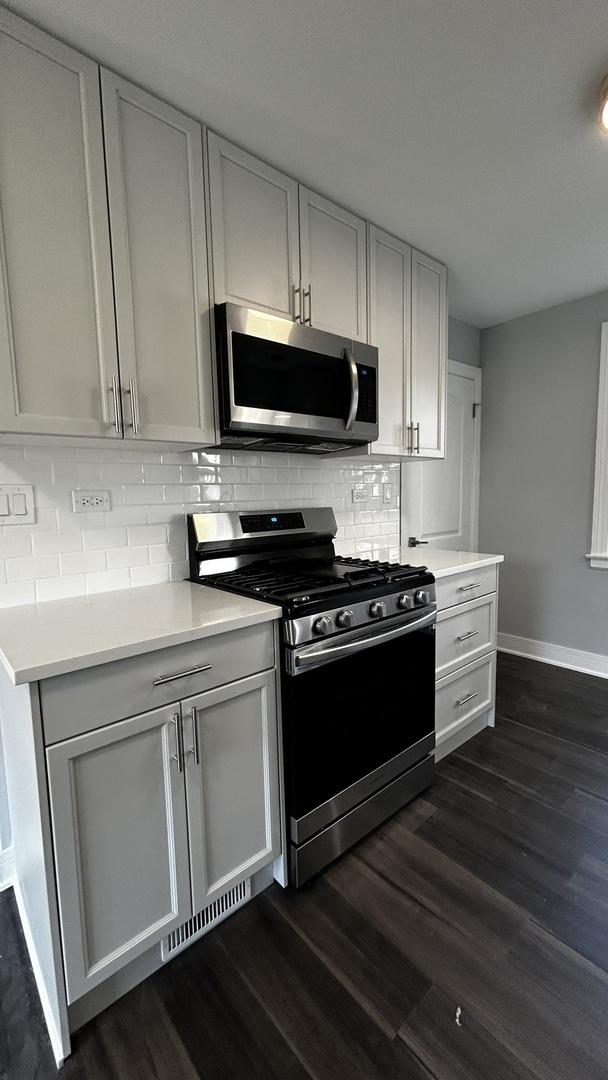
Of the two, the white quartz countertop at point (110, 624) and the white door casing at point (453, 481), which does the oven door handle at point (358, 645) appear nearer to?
the white quartz countertop at point (110, 624)

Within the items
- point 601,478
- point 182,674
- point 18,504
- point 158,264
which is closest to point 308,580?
point 182,674

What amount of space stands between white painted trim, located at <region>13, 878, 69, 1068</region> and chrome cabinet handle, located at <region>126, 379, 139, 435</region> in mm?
1475

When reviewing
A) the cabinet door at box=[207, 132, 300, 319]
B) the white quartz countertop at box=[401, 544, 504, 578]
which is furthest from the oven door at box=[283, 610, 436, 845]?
the cabinet door at box=[207, 132, 300, 319]

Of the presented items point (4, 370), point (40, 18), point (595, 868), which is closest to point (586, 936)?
point (595, 868)

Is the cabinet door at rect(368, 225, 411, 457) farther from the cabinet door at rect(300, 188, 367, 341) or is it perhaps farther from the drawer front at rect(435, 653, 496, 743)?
the drawer front at rect(435, 653, 496, 743)

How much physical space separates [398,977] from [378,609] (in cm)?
101

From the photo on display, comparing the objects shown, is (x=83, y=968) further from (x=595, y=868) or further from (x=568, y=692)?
(x=568, y=692)

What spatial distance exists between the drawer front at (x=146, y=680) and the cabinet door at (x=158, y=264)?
2.23 feet

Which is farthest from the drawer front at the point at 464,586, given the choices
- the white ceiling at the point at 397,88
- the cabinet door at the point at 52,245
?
the white ceiling at the point at 397,88

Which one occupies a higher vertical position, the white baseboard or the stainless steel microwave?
the stainless steel microwave

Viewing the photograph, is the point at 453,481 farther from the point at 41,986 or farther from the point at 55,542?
the point at 41,986

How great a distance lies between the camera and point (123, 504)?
1.69 meters

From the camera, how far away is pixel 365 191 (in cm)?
187

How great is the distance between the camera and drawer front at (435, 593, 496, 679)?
6.86 ft
